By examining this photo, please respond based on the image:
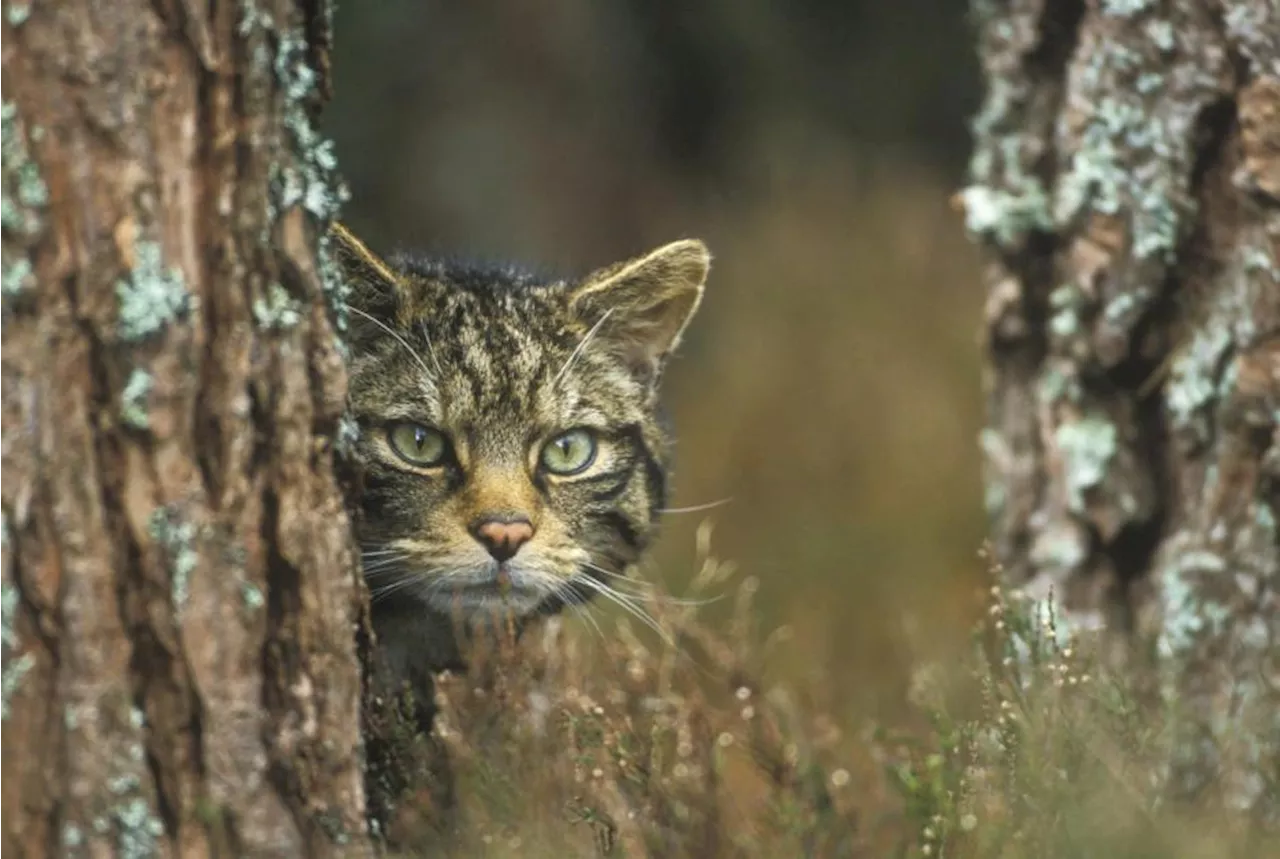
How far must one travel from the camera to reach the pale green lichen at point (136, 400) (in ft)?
7.45

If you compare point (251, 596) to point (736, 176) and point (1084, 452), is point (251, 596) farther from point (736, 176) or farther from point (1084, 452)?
point (736, 176)

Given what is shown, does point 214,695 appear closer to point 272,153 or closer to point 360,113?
point 272,153

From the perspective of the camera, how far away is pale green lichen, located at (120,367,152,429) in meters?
2.27

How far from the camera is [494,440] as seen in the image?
3.28 m

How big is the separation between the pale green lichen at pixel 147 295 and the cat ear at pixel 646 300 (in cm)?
134

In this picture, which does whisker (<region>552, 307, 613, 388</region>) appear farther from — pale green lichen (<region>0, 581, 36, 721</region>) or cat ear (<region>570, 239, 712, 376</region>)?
pale green lichen (<region>0, 581, 36, 721</region>)

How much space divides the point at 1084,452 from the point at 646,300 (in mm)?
955

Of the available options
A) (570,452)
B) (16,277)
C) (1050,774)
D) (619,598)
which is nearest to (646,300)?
(570,452)

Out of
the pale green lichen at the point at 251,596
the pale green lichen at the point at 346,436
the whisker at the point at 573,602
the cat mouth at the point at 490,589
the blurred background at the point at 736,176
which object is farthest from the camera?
the blurred background at the point at 736,176

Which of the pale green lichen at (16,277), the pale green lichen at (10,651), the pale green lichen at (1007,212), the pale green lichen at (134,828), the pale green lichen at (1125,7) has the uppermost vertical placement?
the pale green lichen at (1125,7)

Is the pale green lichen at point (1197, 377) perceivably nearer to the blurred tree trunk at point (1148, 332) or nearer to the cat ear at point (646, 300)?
the blurred tree trunk at point (1148, 332)

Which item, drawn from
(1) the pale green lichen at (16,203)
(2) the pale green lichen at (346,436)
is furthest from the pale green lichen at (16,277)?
(2) the pale green lichen at (346,436)

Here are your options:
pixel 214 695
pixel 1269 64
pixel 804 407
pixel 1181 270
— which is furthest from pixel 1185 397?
pixel 804 407

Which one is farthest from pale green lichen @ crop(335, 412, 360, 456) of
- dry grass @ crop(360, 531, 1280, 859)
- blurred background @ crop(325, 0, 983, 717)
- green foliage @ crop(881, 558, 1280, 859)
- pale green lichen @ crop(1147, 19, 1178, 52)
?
blurred background @ crop(325, 0, 983, 717)
